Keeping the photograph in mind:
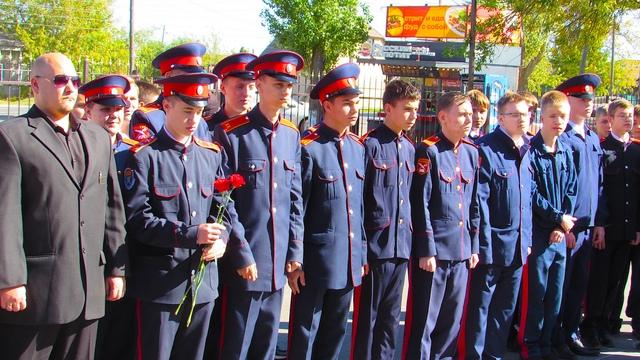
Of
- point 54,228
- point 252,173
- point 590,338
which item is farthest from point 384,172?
point 590,338

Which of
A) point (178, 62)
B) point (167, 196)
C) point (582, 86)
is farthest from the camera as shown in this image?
point (582, 86)

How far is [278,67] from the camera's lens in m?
4.01

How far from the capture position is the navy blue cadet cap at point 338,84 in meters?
4.26

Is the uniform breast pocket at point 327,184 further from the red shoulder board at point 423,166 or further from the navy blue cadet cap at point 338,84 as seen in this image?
the red shoulder board at point 423,166

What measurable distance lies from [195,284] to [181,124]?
0.84 m

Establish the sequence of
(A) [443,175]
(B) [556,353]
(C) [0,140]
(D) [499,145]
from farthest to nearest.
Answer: (B) [556,353], (D) [499,145], (A) [443,175], (C) [0,140]

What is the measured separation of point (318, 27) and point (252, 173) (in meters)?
21.6

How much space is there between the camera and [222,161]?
12.5ft

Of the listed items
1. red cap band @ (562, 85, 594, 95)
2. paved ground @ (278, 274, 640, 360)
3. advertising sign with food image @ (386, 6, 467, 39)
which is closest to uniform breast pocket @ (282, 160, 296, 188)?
paved ground @ (278, 274, 640, 360)

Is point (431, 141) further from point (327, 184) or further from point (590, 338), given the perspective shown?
point (590, 338)

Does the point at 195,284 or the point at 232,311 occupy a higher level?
the point at 195,284

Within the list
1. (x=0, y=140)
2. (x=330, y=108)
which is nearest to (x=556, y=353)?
(x=330, y=108)

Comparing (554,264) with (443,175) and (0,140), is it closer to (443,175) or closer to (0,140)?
(443,175)

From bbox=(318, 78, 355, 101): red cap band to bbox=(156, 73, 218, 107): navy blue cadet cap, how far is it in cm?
99
